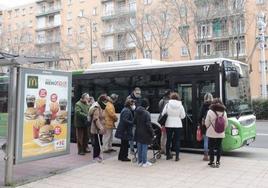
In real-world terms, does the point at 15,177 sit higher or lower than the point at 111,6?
lower

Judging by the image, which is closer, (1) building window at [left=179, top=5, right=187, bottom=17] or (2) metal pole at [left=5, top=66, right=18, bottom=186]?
(2) metal pole at [left=5, top=66, right=18, bottom=186]

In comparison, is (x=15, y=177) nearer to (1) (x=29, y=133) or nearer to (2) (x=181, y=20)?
(1) (x=29, y=133)

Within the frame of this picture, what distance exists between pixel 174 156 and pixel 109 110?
2.16 metres

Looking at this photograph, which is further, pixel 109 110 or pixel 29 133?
pixel 109 110

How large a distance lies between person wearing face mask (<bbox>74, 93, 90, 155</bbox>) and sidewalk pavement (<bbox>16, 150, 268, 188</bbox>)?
144cm

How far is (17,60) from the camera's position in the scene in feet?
25.1

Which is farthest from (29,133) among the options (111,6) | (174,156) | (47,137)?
(111,6)

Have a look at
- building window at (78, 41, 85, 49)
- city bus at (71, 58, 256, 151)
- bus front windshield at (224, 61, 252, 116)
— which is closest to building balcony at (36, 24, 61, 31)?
building window at (78, 41, 85, 49)

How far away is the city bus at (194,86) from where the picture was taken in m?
11.1

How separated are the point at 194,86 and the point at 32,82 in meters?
5.18

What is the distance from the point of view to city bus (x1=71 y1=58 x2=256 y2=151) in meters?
11.1

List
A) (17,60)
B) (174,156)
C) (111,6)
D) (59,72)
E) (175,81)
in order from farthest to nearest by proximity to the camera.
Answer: (111,6)
(175,81)
(174,156)
(59,72)
(17,60)

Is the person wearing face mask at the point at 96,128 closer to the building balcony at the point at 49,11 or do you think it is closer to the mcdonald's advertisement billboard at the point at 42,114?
the mcdonald's advertisement billboard at the point at 42,114

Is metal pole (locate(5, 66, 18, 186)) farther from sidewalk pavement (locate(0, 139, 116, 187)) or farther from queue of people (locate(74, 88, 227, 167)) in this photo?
queue of people (locate(74, 88, 227, 167))
